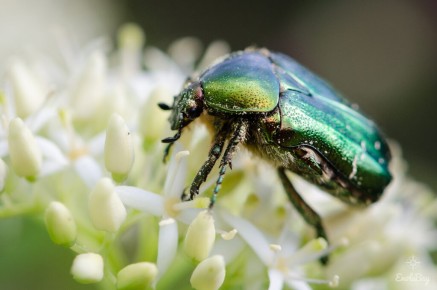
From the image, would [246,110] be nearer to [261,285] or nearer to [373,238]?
[261,285]

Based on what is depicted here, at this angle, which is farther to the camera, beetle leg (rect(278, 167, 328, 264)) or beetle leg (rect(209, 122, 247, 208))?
beetle leg (rect(278, 167, 328, 264))

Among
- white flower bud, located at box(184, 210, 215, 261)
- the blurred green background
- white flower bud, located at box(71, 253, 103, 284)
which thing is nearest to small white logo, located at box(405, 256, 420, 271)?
white flower bud, located at box(184, 210, 215, 261)

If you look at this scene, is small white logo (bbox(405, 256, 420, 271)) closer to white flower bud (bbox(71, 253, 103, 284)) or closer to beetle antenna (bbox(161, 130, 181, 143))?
beetle antenna (bbox(161, 130, 181, 143))

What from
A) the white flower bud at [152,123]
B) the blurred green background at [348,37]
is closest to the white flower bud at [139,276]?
the white flower bud at [152,123]

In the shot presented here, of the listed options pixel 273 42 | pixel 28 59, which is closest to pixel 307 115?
pixel 28 59

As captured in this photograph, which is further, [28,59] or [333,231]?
[28,59]

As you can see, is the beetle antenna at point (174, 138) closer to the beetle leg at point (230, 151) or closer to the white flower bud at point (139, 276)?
the beetle leg at point (230, 151)
